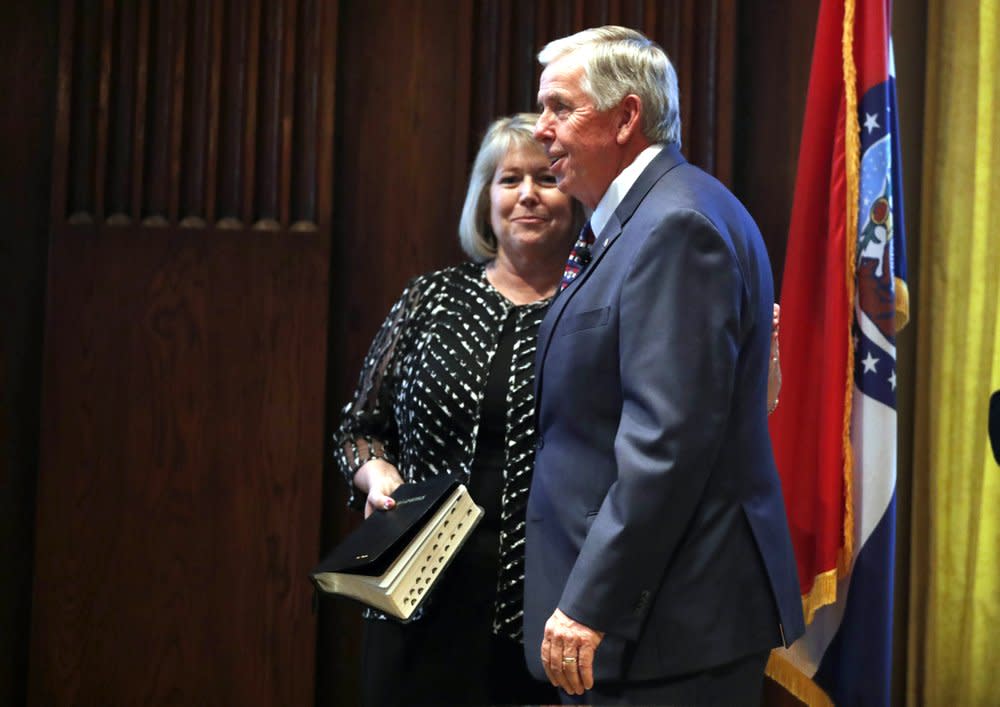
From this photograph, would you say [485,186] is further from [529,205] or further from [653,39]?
[653,39]

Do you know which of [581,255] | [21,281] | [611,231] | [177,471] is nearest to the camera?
[611,231]

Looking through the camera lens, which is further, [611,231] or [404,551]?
[404,551]

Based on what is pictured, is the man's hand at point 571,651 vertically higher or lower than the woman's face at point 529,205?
lower

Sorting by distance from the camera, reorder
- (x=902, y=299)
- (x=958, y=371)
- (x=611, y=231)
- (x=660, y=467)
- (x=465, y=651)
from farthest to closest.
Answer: (x=958, y=371), (x=902, y=299), (x=465, y=651), (x=611, y=231), (x=660, y=467)

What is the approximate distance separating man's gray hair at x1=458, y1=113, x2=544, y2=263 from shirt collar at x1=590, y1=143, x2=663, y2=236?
29.0 inches

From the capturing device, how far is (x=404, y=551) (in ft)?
6.63

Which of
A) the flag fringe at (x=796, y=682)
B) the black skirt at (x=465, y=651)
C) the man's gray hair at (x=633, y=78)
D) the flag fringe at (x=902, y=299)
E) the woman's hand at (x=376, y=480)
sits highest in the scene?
the man's gray hair at (x=633, y=78)

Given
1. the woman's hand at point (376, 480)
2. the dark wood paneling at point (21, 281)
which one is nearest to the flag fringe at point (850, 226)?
the woman's hand at point (376, 480)

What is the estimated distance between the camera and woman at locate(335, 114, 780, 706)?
237cm

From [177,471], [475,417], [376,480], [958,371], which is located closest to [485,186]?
[475,417]

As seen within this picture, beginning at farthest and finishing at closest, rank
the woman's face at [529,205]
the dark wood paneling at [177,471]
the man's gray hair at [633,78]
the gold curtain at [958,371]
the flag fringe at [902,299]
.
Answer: the dark wood paneling at [177,471] → the gold curtain at [958,371] → the flag fringe at [902,299] → the woman's face at [529,205] → the man's gray hair at [633,78]

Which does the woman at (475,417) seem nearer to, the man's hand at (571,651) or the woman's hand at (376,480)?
the woman's hand at (376,480)

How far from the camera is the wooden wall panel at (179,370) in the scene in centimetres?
→ 306

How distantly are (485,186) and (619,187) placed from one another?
2.80 ft
